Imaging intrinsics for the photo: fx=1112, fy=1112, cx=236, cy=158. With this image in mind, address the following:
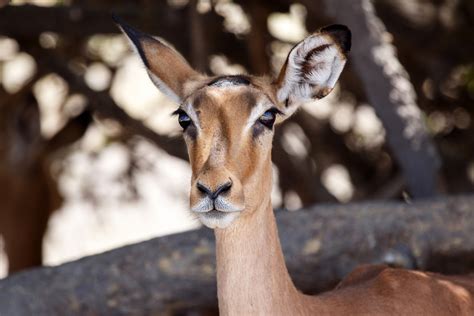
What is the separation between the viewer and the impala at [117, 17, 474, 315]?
4.93 metres

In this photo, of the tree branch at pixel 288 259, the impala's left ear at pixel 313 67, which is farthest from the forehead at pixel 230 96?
the tree branch at pixel 288 259

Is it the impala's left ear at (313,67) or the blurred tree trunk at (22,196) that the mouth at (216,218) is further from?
the blurred tree trunk at (22,196)

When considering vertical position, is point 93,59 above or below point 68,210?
above

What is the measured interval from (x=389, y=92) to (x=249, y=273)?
3.32 meters

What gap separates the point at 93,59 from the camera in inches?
484

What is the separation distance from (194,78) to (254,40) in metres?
4.71

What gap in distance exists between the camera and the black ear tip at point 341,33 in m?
5.24

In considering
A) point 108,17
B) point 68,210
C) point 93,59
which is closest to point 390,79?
point 108,17

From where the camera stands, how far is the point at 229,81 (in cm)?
534

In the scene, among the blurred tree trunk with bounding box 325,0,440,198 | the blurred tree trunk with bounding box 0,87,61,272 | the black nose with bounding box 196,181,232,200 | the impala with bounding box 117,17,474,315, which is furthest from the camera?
the blurred tree trunk with bounding box 0,87,61,272

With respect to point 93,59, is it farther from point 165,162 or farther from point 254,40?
point 165,162

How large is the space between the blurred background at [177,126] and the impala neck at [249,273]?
320cm

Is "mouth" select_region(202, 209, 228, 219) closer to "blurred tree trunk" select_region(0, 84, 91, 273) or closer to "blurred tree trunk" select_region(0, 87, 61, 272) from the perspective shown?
"blurred tree trunk" select_region(0, 84, 91, 273)

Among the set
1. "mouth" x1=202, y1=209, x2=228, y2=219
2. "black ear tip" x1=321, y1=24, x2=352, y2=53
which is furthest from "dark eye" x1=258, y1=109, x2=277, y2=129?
"mouth" x1=202, y1=209, x2=228, y2=219
